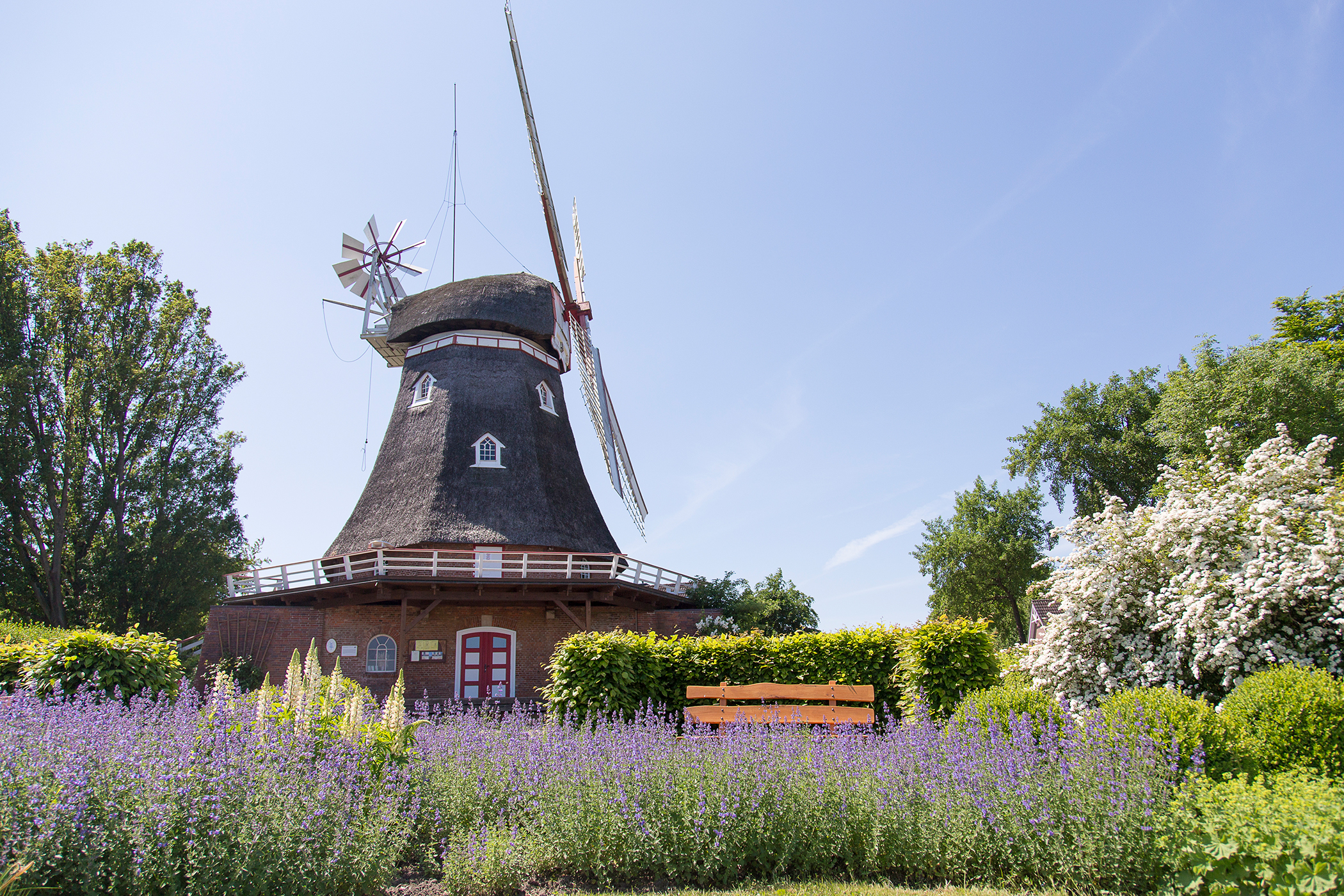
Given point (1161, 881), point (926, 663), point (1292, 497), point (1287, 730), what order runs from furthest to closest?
point (926, 663) → point (1292, 497) → point (1287, 730) → point (1161, 881)

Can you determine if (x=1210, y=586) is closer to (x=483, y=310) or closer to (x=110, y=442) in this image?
(x=483, y=310)

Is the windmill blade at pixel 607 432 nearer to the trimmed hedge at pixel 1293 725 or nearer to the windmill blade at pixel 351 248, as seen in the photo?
the windmill blade at pixel 351 248

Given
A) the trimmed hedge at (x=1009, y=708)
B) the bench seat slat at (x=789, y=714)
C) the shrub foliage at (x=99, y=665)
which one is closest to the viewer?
the trimmed hedge at (x=1009, y=708)

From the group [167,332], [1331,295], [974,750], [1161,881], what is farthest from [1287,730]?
[167,332]

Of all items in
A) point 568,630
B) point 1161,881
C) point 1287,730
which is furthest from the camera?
point 568,630

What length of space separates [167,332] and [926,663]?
29860 millimetres

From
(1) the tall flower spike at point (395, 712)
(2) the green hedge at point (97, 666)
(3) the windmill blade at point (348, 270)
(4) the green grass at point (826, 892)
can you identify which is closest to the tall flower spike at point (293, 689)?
(1) the tall flower spike at point (395, 712)

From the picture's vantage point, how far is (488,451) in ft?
67.3

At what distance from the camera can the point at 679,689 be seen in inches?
458

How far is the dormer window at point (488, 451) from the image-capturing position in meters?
20.3

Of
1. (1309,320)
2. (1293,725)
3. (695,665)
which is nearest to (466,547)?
(695,665)

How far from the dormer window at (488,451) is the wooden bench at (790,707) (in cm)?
1207

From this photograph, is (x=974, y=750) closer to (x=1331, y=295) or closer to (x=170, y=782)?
(x=170, y=782)

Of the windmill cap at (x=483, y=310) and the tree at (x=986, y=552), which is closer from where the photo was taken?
the windmill cap at (x=483, y=310)
